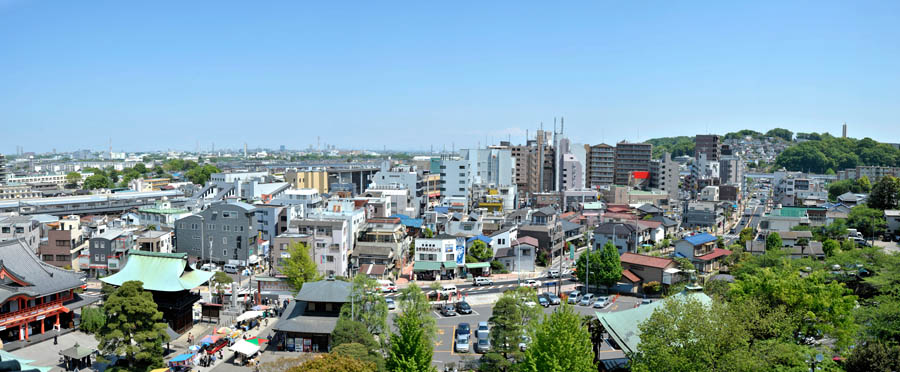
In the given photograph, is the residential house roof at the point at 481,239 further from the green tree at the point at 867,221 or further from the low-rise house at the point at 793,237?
the green tree at the point at 867,221

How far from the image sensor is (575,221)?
45.5m

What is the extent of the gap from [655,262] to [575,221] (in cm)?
1612

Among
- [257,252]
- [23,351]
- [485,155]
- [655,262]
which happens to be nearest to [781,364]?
[655,262]

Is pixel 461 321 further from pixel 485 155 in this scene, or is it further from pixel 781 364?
pixel 485 155

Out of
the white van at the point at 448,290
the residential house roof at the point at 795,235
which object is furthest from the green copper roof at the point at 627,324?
the residential house roof at the point at 795,235

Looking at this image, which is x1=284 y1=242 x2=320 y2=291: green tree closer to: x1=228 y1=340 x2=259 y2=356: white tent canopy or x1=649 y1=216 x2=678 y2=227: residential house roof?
x1=228 y1=340 x2=259 y2=356: white tent canopy

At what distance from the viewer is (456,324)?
2330 centimetres

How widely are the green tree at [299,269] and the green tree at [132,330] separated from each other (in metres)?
7.89

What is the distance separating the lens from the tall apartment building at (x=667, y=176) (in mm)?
66875

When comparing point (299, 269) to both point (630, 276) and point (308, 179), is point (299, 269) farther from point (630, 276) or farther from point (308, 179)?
point (308, 179)

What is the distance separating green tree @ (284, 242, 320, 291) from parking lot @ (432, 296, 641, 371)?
18.9 feet

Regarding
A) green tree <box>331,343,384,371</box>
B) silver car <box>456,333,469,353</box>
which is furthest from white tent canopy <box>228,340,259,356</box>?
silver car <box>456,333,469,353</box>

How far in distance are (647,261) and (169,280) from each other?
21.3 m

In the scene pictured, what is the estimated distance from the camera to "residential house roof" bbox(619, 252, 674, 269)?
2922 centimetres
